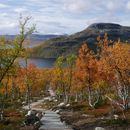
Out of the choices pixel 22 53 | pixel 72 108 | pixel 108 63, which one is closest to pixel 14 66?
pixel 22 53

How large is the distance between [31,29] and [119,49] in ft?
50.4

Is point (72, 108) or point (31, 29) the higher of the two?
point (31, 29)

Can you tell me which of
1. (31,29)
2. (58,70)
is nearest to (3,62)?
(31,29)

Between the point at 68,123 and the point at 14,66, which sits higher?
the point at 14,66

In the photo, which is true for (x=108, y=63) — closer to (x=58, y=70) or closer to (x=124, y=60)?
(x=124, y=60)

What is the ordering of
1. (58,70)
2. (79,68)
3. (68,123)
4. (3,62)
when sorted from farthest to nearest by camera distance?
(58,70)
(79,68)
(68,123)
(3,62)

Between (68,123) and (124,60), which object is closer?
(124,60)

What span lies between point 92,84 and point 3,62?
43289 mm

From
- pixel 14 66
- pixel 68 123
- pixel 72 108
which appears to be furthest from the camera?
pixel 72 108

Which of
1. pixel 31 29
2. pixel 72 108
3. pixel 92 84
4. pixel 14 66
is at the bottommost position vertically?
pixel 72 108

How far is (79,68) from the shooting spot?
93.4 metres

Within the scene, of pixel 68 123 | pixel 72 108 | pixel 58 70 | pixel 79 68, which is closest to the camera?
pixel 68 123

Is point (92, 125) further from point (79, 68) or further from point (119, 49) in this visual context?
point (79, 68)

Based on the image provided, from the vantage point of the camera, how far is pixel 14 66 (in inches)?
2351
